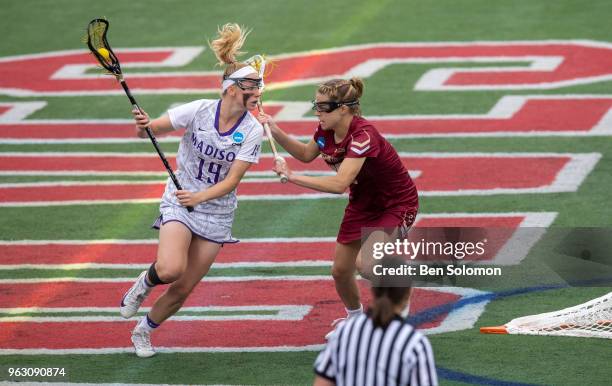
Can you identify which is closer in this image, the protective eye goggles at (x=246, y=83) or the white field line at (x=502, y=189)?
the protective eye goggles at (x=246, y=83)

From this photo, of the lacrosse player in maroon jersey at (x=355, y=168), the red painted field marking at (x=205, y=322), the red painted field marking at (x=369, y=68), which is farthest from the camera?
the red painted field marking at (x=369, y=68)

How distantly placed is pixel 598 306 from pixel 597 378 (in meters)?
0.78

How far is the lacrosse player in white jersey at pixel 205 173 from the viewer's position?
8719 mm

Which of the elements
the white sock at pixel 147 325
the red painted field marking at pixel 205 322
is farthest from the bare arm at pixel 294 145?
the white sock at pixel 147 325

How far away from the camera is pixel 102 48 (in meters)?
8.91

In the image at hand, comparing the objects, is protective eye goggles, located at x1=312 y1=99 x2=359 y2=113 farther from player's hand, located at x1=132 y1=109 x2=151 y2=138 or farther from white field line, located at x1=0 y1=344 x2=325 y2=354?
white field line, located at x1=0 y1=344 x2=325 y2=354

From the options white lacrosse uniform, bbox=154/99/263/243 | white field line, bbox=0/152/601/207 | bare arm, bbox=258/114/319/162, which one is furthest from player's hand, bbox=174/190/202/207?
white field line, bbox=0/152/601/207

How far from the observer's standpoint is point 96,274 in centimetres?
1086

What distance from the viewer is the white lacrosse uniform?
8773 mm

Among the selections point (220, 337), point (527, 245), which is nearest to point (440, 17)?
point (527, 245)

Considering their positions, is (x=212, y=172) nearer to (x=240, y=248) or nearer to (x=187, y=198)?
(x=187, y=198)

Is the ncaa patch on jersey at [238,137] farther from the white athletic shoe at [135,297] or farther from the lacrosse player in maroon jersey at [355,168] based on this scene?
the white athletic shoe at [135,297]

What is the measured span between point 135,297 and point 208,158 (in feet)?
3.64

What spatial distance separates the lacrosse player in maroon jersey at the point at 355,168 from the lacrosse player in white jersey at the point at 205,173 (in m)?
0.24
